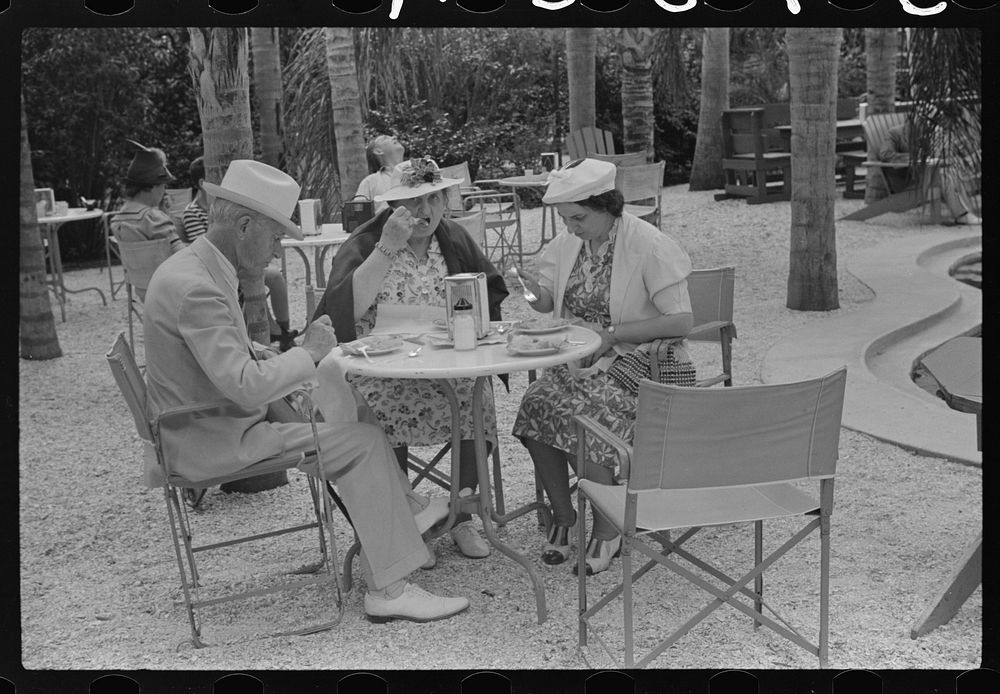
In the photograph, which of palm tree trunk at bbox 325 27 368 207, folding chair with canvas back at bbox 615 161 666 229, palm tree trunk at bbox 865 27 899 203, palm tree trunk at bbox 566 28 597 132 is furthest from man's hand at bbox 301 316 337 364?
palm tree trunk at bbox 865 27 899 203

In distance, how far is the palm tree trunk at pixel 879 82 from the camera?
43.5 ft

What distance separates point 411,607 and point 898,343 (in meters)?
5.06

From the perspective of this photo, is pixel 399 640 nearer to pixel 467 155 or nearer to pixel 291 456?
pixel 291 456

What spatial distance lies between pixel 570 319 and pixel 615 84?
15.4m

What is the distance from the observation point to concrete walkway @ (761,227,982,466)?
5.36 metres

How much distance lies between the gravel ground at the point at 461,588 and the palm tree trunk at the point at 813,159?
2976 millimetres

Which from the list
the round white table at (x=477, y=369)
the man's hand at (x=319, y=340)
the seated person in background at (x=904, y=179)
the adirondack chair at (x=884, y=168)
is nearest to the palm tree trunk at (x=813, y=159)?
the seated person in background at (x=904, y=179)

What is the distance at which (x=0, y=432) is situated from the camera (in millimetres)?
3160

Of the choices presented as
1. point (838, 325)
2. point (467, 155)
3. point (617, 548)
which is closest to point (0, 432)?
point (617, 548)

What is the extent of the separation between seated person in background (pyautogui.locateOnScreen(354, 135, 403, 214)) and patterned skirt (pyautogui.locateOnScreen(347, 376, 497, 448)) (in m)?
4.33

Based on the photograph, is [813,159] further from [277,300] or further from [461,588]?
[461,588]

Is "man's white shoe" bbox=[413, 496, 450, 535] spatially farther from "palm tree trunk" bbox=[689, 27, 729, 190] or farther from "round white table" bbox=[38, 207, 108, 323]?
"palm tree trunk" bbox=[689, 27, 729, 190]

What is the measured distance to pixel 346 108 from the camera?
9.07 metres

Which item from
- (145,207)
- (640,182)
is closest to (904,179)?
(640,182)
